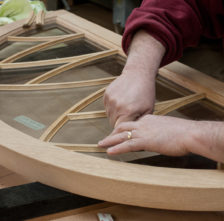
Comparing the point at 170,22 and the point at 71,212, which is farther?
the point at 170,22

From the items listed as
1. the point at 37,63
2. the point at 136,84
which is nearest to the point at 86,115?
the point at 136,84

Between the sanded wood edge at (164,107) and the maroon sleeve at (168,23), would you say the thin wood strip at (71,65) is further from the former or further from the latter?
the sanded wood edge at (164,107)

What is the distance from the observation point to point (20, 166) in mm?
777

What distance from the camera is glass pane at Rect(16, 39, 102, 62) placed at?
4.16 ft

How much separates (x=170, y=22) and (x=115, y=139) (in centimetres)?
50

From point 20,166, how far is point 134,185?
0.86 ft

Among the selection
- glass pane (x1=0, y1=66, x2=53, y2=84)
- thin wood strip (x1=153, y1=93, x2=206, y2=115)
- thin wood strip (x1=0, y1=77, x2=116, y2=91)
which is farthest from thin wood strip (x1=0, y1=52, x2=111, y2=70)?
thin wood strip (x1=153, y1=93, x2=206, y2=115)

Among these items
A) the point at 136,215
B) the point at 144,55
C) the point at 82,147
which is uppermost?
the point at 144,55

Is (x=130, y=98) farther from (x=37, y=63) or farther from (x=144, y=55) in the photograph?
(x=37, y=63)

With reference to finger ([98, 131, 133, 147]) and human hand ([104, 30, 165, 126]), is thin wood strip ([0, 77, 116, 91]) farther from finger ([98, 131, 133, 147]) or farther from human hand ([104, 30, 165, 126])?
finger ([98, 131, 133, 147])

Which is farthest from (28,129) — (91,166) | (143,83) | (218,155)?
(218,155)

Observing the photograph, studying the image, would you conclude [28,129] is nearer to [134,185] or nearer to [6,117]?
[6,117]

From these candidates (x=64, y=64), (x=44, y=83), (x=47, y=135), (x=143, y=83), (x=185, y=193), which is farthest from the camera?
(x=64, y=64)

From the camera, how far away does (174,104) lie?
0.98 meters
